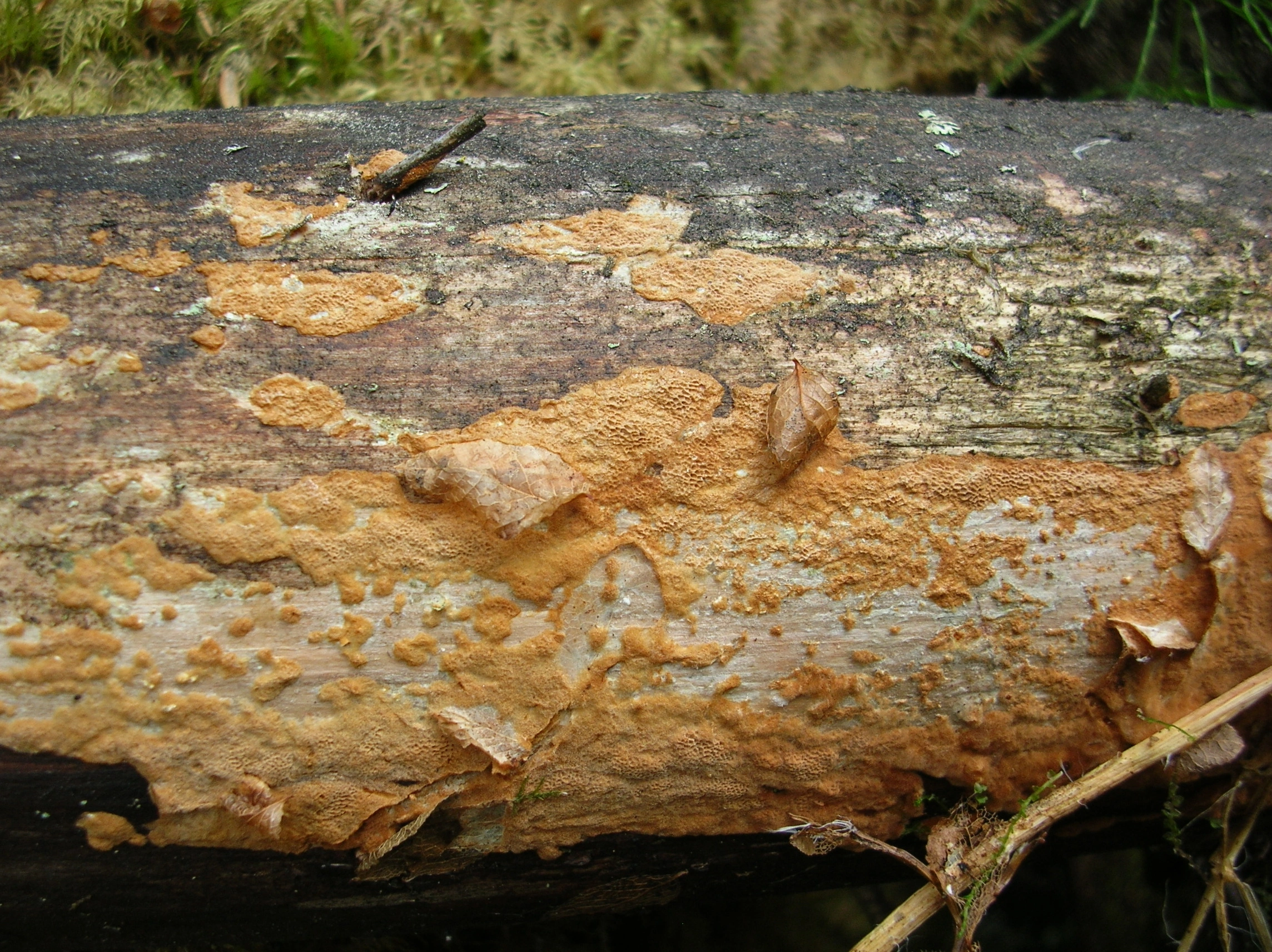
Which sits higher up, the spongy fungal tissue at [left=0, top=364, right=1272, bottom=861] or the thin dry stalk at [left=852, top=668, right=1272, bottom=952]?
the spongy fungal tissue at [left=0, top=364, right=1272, bottom=861]

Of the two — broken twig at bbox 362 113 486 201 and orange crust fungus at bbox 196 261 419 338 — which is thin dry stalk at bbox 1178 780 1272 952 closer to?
orange crust fungus at bbox 196 261 419 338

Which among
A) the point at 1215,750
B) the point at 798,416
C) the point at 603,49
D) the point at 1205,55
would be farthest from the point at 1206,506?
the point at 603,49

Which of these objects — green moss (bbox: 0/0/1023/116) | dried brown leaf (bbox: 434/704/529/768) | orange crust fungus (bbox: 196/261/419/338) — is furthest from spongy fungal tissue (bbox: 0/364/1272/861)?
green moss (bbox: 0/0/1023/116)

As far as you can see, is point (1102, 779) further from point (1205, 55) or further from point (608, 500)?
point (1205, 55)

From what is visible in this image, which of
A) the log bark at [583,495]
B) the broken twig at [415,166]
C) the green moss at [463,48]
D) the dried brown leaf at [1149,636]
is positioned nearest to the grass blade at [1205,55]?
the green moss at [463,48]

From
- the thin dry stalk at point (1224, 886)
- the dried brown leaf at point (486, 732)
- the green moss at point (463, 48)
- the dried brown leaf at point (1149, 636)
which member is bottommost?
the thin dry stalk at point (1224, 886)

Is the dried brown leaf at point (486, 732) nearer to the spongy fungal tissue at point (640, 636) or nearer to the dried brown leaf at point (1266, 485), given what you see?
the spongy fungal tissue at point (640, 636)

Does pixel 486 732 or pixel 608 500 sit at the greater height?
pixel 608 500
